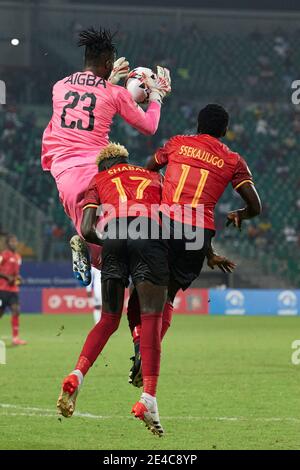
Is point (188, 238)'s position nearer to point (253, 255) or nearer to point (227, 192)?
point (253, 255)

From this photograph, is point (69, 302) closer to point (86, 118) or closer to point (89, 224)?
point (86, 118)

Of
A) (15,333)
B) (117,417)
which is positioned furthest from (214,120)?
(15,333)

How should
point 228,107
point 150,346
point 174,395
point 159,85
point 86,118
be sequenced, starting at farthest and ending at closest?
point 228,107 < point 174,395 < point 159,85 < point 86,118 < point 150,346

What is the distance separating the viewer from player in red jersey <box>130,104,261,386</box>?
7875 millimetres

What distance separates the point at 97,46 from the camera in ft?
26.5

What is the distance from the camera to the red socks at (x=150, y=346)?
743 centimetres

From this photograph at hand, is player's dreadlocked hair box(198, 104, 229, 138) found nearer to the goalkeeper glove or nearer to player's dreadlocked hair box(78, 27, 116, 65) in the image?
the goalkeeper glove

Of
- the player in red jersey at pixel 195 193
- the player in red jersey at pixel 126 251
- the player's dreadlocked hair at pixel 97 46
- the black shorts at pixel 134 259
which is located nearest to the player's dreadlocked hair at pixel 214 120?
the player in red jersey at pixel 195 193

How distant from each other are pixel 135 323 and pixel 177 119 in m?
24.6

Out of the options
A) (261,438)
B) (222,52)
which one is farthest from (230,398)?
(222,52)

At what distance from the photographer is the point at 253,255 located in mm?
28250

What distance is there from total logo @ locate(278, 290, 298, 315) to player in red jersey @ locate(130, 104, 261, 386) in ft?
64.7

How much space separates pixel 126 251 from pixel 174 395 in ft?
12.9

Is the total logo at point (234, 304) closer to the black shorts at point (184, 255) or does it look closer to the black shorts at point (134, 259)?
the black shorts at point (184, 255)
